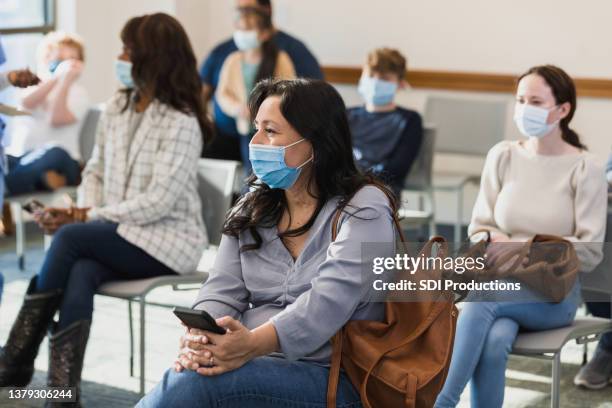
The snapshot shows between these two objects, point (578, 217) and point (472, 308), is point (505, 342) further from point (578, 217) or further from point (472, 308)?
point (578, 217)

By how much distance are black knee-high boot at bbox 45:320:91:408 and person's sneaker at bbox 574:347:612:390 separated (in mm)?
1818

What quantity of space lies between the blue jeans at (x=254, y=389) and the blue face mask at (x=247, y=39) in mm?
3620

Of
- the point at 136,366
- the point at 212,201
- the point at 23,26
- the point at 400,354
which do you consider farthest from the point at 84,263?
the point at 23,26

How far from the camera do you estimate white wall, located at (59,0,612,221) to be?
6.15 meters

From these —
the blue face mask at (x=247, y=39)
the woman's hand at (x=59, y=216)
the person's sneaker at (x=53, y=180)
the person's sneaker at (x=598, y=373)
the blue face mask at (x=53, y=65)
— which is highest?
the blue face mask at (x=247, y=39)

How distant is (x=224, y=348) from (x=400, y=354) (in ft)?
1.28

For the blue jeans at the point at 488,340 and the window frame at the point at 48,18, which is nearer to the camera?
the blue jeans at the point at 488,340

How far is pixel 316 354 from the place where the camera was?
2.40 m

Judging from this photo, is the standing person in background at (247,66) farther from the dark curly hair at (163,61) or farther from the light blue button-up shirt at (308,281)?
the light blue button-up shirt at (308,281)

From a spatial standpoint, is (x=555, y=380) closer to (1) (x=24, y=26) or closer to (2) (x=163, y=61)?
(2) (x=163, y=61)

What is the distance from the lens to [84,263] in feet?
11.5

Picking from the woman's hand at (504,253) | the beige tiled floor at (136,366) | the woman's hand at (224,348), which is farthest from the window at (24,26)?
the woman's hand at (224,348)

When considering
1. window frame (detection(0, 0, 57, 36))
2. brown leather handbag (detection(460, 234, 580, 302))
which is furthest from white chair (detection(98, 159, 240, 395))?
window frame (detection(0, 0, 57, 36))

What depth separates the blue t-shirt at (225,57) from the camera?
5879mm
